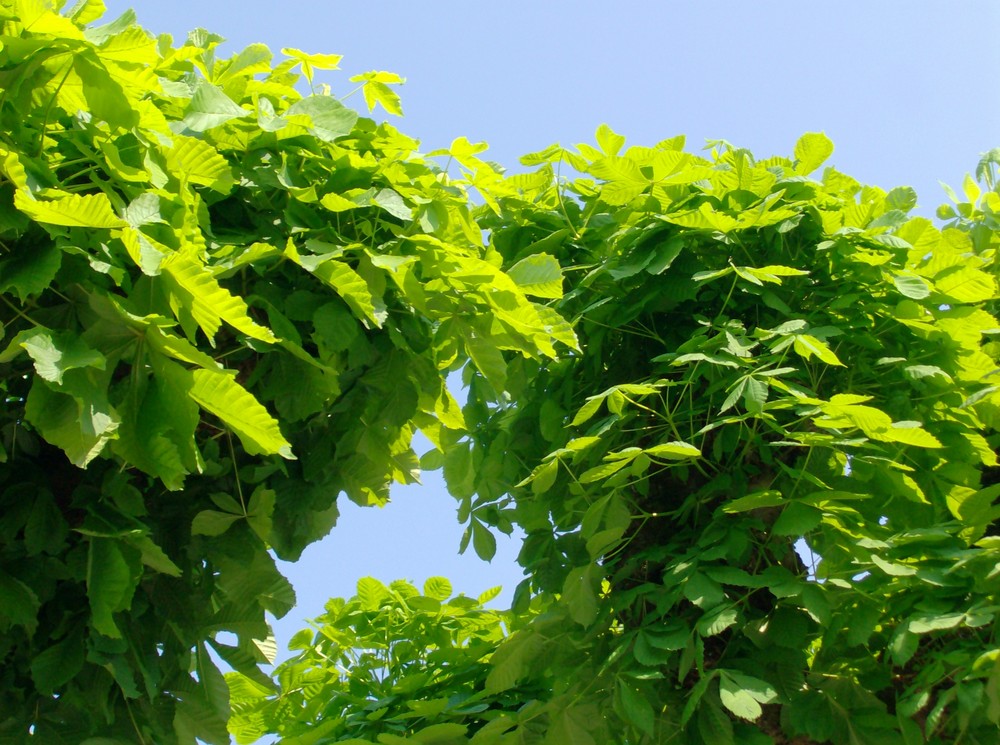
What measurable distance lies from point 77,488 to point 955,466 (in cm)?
201

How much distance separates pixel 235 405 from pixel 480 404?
1515 millimetres

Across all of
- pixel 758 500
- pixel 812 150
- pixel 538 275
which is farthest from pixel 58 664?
pixel 812 150

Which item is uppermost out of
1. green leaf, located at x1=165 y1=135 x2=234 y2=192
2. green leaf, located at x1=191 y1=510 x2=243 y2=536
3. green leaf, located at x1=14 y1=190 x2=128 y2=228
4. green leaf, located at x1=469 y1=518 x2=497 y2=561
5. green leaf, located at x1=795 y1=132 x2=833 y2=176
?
green leaf, located at x1=795 y1=132 x2=833 y2=176

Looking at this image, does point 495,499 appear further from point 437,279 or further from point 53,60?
point 53,60

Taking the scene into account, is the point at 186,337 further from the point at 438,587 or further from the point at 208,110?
the point at 438,587

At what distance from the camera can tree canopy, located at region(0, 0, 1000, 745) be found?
6.12 ft

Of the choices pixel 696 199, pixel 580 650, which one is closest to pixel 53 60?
pixel 696 199

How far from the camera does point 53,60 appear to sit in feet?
6.12

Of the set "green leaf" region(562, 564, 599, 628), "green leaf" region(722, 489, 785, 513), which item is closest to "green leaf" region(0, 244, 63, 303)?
"green leaf" region(562, 564, 599, 628)

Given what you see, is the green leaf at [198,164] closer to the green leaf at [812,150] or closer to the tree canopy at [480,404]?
the tree canopy at [480,404]

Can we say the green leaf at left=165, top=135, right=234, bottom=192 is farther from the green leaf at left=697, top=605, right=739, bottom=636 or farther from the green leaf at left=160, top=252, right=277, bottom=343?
the green leaf at left=697, top=605, right=739, bottom=636

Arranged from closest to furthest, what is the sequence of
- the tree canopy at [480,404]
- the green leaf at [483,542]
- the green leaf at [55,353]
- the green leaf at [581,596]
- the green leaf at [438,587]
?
the green leaf at [55,353] → the tree canopy at [480,404] → the green leaf at [581,596] → the green leaf at [483,542] → the green leaf at [438,587]

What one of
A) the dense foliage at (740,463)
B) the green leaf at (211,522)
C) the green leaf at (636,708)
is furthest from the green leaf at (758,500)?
the green leaf at (211,522)

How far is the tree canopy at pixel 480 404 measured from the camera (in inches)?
73.5
